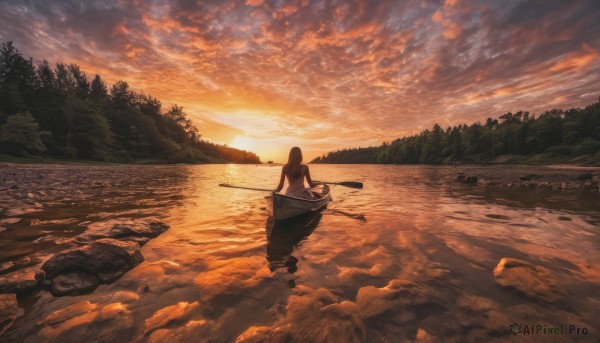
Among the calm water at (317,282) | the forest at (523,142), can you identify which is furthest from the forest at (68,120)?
the forest at (523,142)

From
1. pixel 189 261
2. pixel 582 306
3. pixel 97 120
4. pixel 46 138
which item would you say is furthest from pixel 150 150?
pixel 582 306

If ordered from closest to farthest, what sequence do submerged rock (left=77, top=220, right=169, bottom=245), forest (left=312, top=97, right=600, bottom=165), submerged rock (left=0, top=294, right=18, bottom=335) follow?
submerged rock (left=0, top=294, right=18, bottom=335) → submerged rock (left=77, top=220, right=169, bottom=245) → forest (left=312, top=97, right=600, bottom=165)

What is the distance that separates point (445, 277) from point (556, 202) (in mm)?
12664

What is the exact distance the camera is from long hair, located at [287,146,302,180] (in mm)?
8820

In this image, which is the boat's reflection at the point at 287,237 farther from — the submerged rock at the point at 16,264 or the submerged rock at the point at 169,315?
the submerged rock at the point at 16,264

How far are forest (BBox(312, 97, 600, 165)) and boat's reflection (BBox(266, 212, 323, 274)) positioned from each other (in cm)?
7899

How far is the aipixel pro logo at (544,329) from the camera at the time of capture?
2820mm

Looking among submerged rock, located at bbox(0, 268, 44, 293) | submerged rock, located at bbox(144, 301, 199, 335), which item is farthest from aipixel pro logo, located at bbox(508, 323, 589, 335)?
submerged rock, located at bbox(0, 268, 44, 293)

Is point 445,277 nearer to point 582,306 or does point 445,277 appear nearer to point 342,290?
point 582,306

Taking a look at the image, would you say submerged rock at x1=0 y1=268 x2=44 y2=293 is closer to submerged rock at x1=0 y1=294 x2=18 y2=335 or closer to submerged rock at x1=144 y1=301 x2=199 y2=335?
submerged rock at x1=0 y1=294 x2=18 y2=335

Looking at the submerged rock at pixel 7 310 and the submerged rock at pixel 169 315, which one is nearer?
the submerged rock at pixel 7 310

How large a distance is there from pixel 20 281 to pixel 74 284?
714 mm

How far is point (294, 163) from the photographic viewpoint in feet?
29.3

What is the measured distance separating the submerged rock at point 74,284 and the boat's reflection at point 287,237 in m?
3.00
